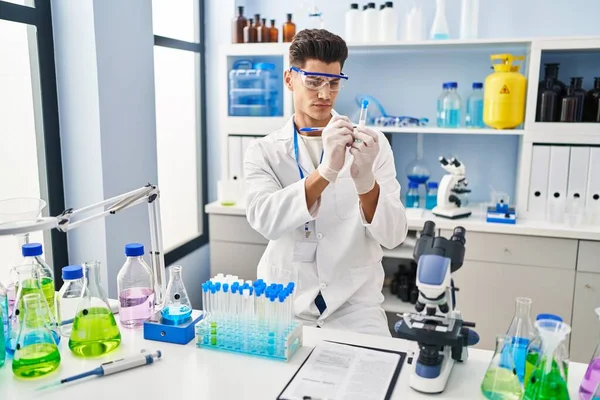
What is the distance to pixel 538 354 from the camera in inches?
40.5

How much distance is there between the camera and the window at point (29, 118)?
6.95 feet

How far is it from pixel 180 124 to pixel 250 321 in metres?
2.24

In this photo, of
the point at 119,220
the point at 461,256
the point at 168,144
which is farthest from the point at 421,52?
the point at 461,256

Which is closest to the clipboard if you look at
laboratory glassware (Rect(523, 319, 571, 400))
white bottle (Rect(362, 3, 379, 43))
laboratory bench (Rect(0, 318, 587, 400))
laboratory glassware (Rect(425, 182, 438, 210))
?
laboratory bench (Rect(0, 318, 587, 400))

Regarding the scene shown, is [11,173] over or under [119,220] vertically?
over

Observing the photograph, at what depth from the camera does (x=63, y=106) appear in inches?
89.4

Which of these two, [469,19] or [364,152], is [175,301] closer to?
[364,152]

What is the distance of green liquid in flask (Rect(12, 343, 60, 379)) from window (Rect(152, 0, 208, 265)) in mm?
1822

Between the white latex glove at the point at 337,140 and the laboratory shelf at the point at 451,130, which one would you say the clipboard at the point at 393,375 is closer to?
the white latex glove at the point at 337,140

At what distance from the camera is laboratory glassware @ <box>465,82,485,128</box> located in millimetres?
2928

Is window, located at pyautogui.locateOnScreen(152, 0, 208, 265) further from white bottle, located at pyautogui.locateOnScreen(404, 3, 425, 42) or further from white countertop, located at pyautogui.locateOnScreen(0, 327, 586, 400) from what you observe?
white countertop, located at pyautogui.locateOnScreen(0, 327, 586, 400)

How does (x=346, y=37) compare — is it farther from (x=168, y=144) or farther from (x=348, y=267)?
(x=348, y=267)

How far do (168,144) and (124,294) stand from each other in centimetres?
184

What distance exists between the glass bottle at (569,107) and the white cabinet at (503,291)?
76 centimetres
